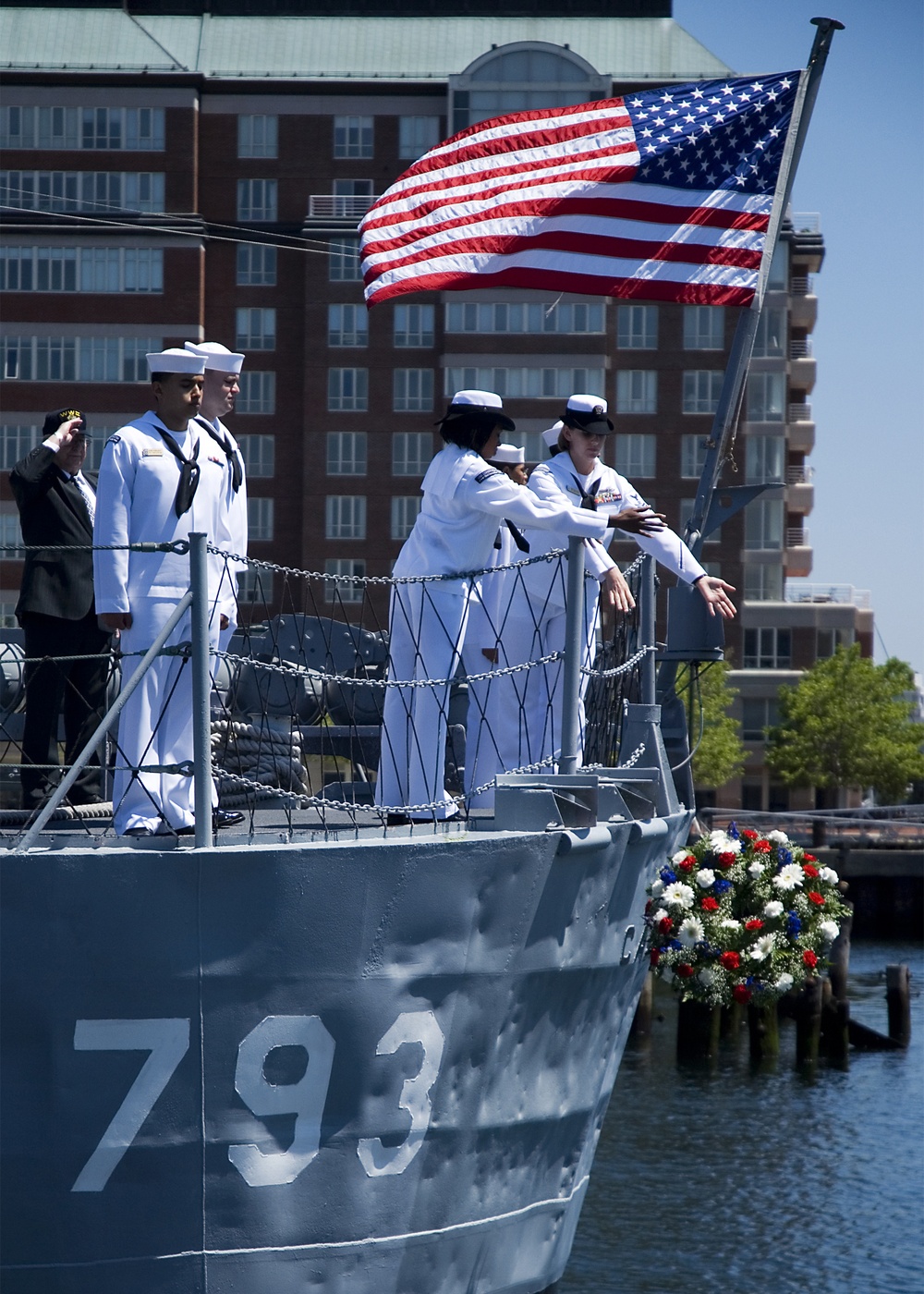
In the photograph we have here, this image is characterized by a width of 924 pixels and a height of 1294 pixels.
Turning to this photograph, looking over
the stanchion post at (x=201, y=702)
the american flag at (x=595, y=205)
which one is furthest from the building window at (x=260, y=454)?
the stanchion post at (x=201, y=702)

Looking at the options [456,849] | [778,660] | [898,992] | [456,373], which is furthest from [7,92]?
[456,849]

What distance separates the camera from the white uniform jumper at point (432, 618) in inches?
254

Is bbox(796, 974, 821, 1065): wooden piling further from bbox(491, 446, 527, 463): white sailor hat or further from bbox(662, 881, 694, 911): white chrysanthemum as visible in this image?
bbox(491, 446, 527, 463): white sailor hat

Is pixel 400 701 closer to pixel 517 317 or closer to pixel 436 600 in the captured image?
pixel 436 600

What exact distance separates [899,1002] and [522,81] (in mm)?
43046

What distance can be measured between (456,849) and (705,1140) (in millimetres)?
8025

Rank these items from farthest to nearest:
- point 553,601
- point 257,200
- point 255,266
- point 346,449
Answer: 1. point 257,200
2. point 255,266
3. point 346,449
4. point 553,601

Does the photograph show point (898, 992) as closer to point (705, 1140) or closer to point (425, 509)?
point (705, 1140)

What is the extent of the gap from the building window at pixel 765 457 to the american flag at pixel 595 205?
5257 cm

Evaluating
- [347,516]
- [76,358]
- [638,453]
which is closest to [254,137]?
[76,358]

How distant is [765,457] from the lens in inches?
2406

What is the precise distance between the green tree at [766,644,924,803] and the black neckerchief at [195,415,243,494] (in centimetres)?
5251

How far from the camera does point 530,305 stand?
5575 centimetres

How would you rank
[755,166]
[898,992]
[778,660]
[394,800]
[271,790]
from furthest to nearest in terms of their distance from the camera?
[778,660]
[898,992]
[755,166]
[394,800]
[271,790]
